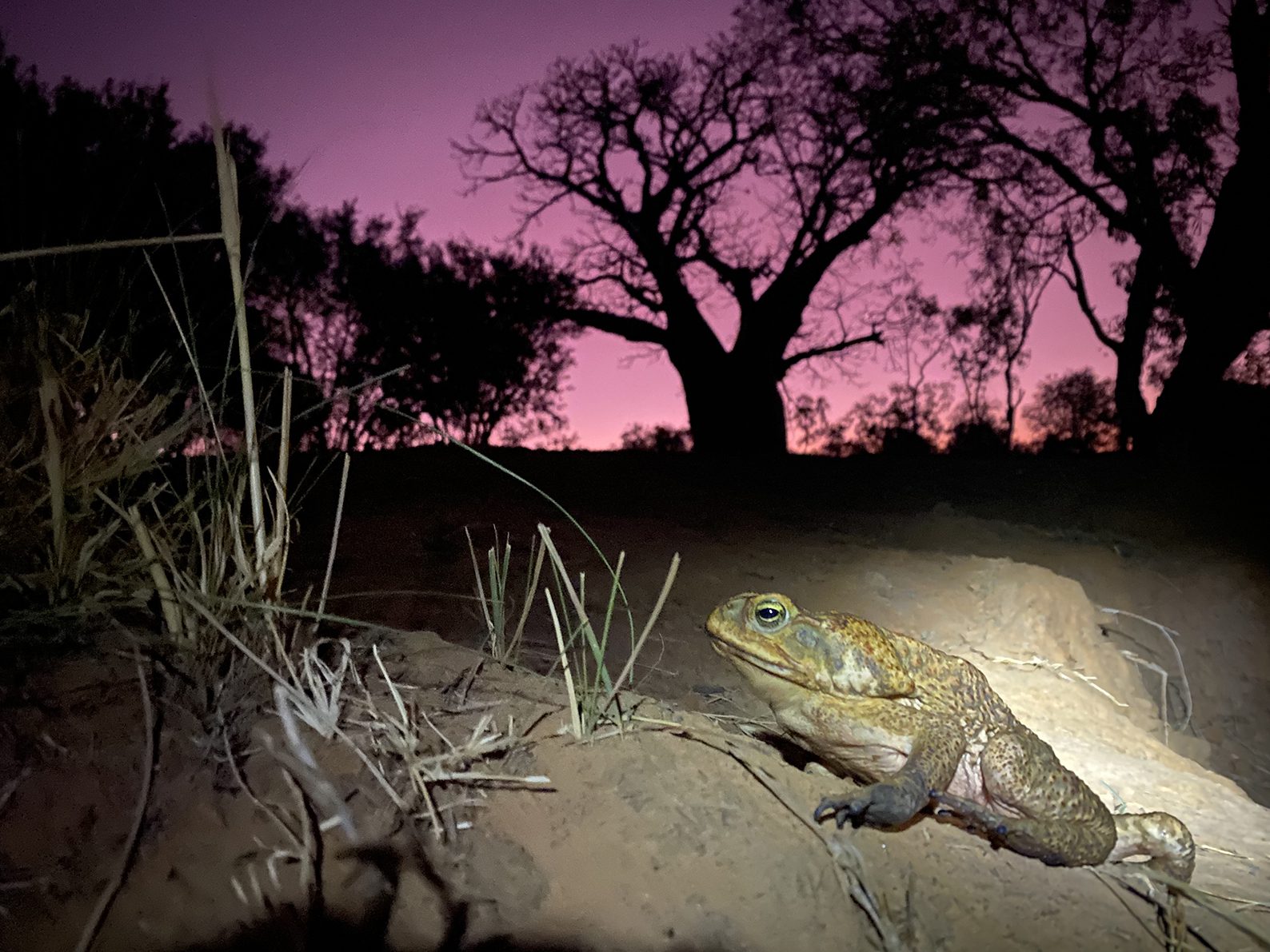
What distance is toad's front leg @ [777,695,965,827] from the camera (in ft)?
A: 7.17

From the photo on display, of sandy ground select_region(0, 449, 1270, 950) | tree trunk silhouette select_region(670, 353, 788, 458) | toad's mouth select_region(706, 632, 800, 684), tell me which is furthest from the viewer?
tree trunk silhouette select_region(670, 353, 788, 458)

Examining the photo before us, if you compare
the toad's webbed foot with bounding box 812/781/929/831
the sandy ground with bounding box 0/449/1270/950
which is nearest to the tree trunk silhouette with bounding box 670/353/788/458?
the sandy ground with bounding box 0/449/1270/950

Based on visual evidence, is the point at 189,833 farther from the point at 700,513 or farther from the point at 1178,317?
the point at 1178,317

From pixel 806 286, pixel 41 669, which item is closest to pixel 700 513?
pixel 41 669

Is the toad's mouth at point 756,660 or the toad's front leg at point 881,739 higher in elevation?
the toad's mouth at point 756,660

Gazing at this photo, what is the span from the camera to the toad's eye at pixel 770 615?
2.37 m

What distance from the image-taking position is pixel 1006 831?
213 centimetres

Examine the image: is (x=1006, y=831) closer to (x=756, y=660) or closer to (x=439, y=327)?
(x=756, y=660)

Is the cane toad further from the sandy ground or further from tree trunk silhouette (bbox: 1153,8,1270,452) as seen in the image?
tree trunk silhouette (bbox: 1153,8,1270,452)

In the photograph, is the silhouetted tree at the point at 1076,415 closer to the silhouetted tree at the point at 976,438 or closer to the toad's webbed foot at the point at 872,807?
the silhouetted tree at the point at 976,438

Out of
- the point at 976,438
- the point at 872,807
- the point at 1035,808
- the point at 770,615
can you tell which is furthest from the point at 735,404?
the point at 872,807

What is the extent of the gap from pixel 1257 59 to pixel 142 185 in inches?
625

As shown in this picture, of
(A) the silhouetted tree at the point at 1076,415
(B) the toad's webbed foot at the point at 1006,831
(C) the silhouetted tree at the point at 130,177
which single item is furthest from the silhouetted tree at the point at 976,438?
(B) the toad's webbed foot at the point at 1006,831

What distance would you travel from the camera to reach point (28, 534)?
5.90 feet
